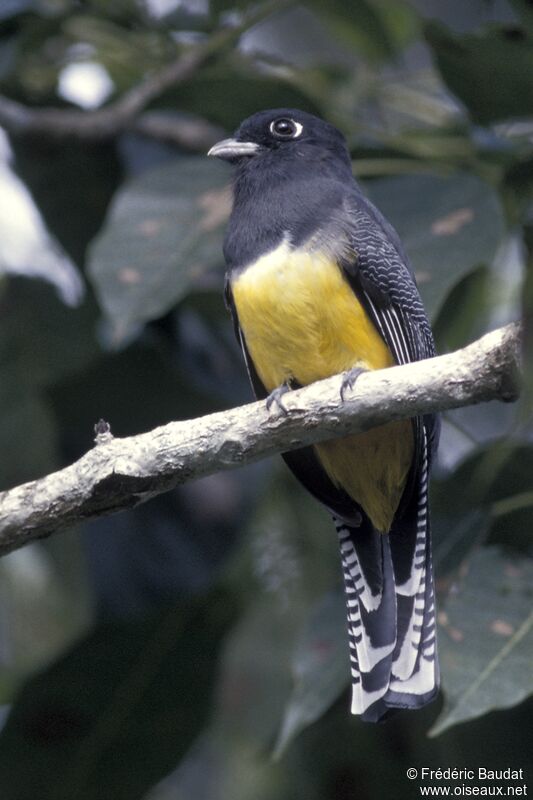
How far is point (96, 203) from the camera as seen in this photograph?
445 cm

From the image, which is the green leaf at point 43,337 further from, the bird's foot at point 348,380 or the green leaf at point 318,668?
the bird's foot at point 348,380

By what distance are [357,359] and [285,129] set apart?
0.96 m

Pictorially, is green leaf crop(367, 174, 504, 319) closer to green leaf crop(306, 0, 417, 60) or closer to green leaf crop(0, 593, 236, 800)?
green leaf crop(306, 0, 417, 60)

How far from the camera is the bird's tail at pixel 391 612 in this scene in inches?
123

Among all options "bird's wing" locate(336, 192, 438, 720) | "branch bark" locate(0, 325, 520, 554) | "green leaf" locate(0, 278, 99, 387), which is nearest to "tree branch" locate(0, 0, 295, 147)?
"green leaf" locate(0, 278, 99, 387)

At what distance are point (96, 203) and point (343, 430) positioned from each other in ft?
6.92

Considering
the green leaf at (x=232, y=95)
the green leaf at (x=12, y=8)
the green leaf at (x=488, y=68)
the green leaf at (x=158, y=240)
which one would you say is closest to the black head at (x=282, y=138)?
the green leaf at (x=158, y=240)

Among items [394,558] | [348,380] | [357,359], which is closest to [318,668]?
[394,558]

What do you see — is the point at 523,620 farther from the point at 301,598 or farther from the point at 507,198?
the point at 507,198

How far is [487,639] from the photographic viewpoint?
121 inches

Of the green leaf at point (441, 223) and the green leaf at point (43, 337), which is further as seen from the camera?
the green leaf at point (43, 337)

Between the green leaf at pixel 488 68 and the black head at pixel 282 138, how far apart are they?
1.26ft

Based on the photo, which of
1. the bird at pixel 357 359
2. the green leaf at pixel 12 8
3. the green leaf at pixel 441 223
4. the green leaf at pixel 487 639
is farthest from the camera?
the green leaf at pixel 12 8

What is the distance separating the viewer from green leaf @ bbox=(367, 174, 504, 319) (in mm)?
3314
